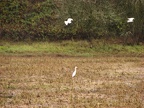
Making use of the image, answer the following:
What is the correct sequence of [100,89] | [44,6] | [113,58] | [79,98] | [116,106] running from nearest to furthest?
[116,106] → [79,98] → [100,89] → [113,58] → [44,6]

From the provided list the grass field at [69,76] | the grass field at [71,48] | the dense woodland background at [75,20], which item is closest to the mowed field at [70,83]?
the grass field at [69,76]

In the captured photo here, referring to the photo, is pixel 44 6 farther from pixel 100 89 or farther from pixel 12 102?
pixel 12 102

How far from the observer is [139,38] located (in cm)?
1839

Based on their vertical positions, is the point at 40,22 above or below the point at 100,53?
above

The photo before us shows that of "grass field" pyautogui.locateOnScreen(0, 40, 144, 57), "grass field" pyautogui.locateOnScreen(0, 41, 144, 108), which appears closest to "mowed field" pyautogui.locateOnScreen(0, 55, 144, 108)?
"grass field" pyautogui.locateOnScreen(0, 41, 144, 108)

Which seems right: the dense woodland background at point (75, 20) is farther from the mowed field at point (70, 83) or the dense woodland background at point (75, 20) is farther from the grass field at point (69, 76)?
the mowed field at point (70, 83)

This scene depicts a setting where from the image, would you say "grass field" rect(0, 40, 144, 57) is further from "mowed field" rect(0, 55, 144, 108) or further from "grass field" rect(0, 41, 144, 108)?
"mowed field" rect(0, 55, 144, 108)

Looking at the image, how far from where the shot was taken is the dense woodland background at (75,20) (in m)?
18.4

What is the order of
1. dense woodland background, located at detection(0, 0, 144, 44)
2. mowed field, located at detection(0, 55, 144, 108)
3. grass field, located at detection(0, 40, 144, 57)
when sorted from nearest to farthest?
mowed field, located at detection(0, 55, 144, 108)
grass field, located at detection(0, 40, 144, 57)
dense woodland background, located at detection(0, 0, 144, 44)

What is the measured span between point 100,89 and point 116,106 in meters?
1.79

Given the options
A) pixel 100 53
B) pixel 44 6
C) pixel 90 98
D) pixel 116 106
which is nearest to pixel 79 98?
pixel 90 98

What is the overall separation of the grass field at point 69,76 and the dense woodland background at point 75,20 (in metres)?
0.86

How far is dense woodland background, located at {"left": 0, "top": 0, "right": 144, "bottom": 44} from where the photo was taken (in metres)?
18.4

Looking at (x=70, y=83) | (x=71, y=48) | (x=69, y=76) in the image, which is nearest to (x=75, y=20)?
(x=71, y=48)
